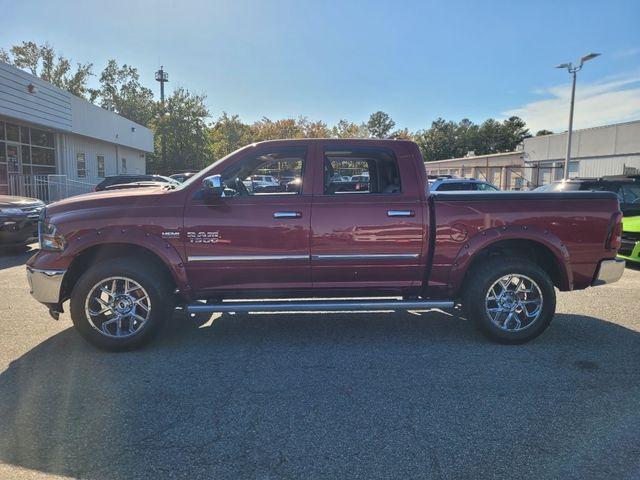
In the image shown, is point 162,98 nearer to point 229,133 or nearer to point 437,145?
point 229,133

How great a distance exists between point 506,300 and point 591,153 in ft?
118

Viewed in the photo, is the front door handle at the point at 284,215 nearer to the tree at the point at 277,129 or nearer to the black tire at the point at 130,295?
the black tire at the point at 130,295

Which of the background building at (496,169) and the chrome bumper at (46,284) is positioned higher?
the background building at (496,169)

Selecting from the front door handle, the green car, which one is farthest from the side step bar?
the green car

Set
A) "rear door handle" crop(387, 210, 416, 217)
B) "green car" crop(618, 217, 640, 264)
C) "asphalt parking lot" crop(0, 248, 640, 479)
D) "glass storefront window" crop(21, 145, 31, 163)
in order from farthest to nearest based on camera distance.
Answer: "glass storefront window" crop(21, 145, 31, 163)
"green car" crop(618, 217, 640, 264)
"rear door handle" crop(387, 210, 416, 217)
"asphalt parking lot" crop(0, 248, 640, 479)

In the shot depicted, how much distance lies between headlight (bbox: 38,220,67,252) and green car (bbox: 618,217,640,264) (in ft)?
30.2

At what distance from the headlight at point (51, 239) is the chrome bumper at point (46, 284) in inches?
9.1

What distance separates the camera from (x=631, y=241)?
28.9ft

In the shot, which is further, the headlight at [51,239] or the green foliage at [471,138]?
the green foliage at [471,138]

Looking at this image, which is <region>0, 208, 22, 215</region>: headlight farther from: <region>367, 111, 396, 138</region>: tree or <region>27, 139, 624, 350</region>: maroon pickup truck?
<region>367, 111, 396, 138</region>: tree

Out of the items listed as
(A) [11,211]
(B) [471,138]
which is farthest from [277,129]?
(A) [11,211]

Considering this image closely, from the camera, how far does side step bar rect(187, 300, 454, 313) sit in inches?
183

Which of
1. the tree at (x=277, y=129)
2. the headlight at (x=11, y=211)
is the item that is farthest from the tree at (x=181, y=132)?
the headlight at (x=11, y=211)

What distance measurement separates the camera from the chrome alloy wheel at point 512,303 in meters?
4.89
